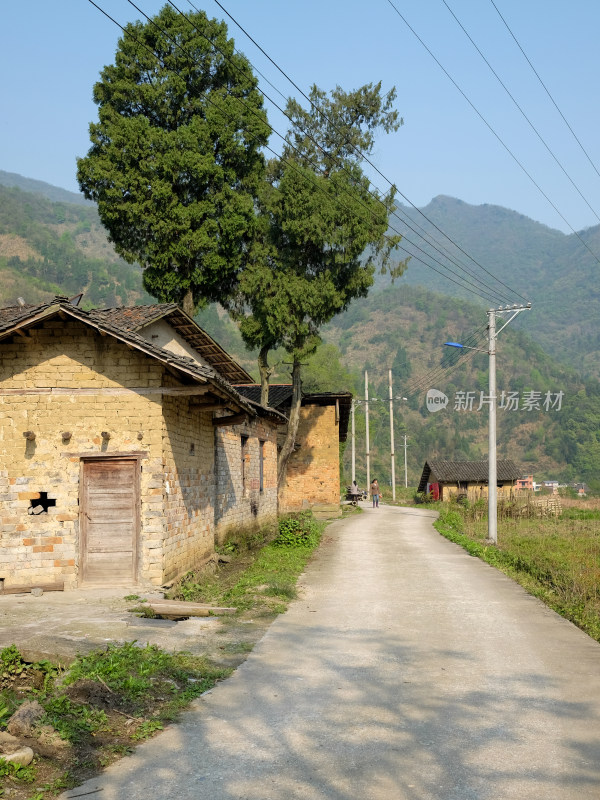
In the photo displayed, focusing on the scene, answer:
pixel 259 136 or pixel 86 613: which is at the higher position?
pixel 259 136

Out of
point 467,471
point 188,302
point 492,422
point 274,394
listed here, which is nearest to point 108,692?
point 492,422

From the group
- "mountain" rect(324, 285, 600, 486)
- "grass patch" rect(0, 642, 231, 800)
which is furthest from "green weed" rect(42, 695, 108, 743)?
"mountain" rect(324, 285, 600, 486)

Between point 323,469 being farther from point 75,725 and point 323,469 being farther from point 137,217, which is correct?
point 75,725

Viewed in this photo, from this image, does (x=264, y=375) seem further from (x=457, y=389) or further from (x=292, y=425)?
(x=457, y=389)

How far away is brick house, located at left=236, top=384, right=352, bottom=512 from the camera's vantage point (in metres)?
33.7

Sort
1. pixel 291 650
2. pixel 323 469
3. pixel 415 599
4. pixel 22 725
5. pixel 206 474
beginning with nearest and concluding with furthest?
pixel 22 725
pixel 291 650
pixel 415 599
pixel 206 474
pixel 323 469

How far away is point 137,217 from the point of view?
2725cm

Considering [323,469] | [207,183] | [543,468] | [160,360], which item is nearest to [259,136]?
[207,183]

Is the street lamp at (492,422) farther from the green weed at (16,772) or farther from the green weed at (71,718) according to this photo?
the green weed at (16,772)

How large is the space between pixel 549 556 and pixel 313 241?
15.0 metres

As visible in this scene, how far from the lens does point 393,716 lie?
6.50m

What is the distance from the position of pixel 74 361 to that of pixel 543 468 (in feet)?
358

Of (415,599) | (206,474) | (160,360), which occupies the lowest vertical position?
(415,599)

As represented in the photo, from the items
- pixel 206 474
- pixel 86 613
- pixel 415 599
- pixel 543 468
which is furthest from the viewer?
pixel 543 468
